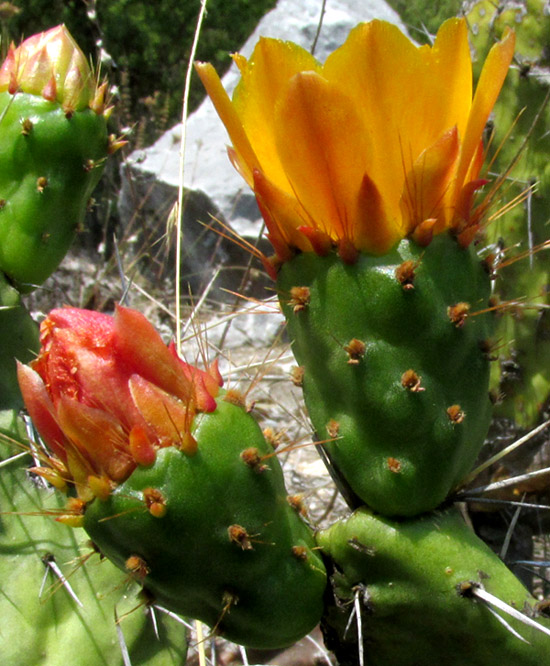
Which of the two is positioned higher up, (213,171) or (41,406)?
(41,406)

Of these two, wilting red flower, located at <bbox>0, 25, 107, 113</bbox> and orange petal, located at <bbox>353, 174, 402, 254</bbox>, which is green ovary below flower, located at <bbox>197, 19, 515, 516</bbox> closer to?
orange petal, located at <bbox>353, 174, 402, 254</bbox>

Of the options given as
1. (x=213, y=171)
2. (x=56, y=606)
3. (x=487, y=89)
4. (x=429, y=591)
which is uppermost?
(x=487, y=89)

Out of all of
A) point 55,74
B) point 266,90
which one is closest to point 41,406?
point 266,90

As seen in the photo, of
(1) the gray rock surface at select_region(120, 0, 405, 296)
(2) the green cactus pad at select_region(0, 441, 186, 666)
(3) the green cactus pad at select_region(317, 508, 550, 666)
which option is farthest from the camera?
(1) the gray rock surface at select_region(120, 0, 405, 296)

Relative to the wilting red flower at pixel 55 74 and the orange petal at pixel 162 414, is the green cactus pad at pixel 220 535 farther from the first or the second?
the wilting red flower at pixel 55 74

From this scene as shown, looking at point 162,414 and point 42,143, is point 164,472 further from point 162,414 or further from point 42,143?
point 42,143

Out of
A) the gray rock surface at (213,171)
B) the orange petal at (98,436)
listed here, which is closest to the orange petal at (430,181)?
the orange petal at (98,436)

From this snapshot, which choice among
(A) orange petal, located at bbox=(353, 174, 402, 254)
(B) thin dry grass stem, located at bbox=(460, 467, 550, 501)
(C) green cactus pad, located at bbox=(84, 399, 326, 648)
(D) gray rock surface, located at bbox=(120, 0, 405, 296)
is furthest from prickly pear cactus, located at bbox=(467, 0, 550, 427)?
(D) gray rock surface, located at bbox=(120, 0, 405, 296)

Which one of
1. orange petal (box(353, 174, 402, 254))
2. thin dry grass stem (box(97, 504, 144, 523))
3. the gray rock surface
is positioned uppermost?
orange petal (box(353, 174, 402, 254))
